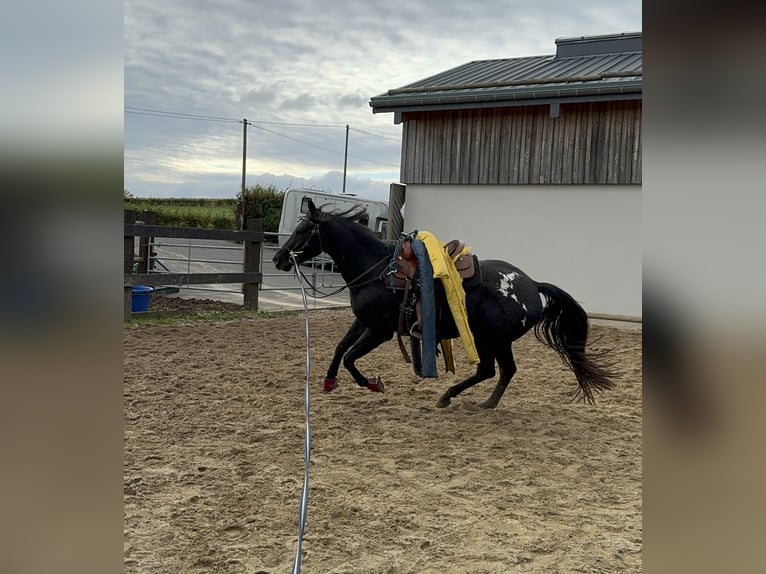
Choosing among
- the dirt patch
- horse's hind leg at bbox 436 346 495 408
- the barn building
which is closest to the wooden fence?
the dirt patch

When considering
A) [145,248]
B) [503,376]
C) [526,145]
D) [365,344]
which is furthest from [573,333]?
[145,248]

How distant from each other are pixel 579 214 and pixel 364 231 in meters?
6.23

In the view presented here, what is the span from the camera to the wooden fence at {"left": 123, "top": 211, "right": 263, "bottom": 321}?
26.6 feet

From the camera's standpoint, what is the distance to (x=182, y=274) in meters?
8.48

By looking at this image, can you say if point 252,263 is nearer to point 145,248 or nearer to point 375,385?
point 145,248

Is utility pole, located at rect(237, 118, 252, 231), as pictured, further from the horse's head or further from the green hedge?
the horse's head

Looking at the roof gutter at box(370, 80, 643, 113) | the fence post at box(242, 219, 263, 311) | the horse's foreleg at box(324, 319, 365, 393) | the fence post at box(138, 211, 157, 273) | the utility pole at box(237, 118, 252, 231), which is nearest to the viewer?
the horse's foreleg at box(324, 319, 365, 393)

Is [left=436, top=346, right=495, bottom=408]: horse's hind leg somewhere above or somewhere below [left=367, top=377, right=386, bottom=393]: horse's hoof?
above

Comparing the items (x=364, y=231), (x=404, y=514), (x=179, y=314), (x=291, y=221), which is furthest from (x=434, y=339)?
(x=291, y=221)

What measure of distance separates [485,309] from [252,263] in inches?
232

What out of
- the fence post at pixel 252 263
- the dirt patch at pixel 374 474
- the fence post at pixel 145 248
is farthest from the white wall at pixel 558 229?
the fence post at pixel 145 248

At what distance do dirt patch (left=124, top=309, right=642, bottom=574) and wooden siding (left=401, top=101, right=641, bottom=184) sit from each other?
496 cm
